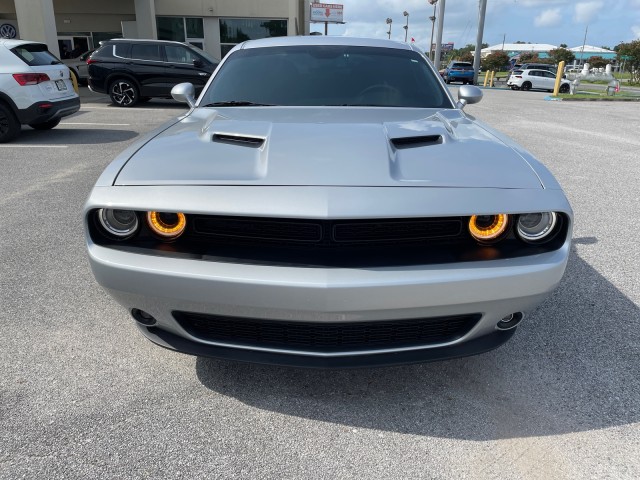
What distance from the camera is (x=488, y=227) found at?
6.73ft

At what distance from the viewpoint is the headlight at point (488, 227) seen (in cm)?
202

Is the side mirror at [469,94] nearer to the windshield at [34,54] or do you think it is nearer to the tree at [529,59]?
A: the windshield at [34,54]

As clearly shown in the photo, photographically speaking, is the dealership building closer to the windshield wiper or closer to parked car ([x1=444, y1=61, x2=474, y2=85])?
parked car ([x1=444, y1=61, x2=474, y2=85])

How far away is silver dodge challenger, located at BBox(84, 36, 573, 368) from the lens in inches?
71.1

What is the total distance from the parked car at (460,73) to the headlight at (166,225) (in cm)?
3414

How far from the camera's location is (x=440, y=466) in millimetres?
1898

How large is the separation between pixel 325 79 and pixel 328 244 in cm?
173

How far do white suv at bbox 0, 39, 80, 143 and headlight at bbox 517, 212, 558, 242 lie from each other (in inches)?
328

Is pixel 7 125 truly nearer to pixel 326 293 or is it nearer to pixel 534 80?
pixel 326 293

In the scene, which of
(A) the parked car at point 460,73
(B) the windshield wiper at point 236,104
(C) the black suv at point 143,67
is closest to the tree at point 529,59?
(A) the parked car at point 460,73

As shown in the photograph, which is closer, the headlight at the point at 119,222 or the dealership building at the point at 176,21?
the headlight at the point at 119,222

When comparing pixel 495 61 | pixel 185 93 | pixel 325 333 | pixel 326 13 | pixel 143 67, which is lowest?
pixel 325 333

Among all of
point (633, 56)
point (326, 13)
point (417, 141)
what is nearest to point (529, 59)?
point (633, 56)

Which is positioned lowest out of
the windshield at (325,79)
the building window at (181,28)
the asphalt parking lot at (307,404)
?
the asphalt parking lot at (307,404)
